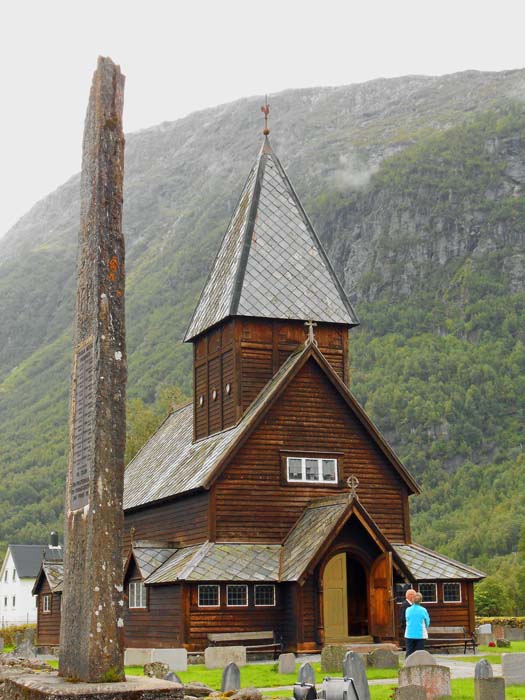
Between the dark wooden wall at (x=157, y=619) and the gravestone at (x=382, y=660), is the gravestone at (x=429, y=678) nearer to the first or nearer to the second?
the gravestone at (x=382, y=660)

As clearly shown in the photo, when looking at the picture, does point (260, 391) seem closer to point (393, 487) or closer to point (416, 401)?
point (393, 487)

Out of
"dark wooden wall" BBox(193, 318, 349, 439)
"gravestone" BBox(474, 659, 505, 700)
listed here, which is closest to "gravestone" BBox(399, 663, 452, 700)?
"gravestone" BBox(474, 659, 505, 700)

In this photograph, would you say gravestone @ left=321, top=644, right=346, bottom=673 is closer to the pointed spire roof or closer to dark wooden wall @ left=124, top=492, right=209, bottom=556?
dark wooden wall @ left=124, top=492, right=209, bottom=556

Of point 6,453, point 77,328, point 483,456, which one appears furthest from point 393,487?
point 6,453

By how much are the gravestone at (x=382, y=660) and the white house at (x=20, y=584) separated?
65963 millimetres

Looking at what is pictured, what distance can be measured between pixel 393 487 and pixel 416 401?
101219 mm

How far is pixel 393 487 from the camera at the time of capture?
127 ft

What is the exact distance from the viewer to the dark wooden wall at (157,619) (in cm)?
3394

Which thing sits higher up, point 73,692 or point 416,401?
point 416,401

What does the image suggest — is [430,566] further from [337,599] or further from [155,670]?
[155,670]

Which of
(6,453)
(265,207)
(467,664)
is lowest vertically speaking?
(467,664)

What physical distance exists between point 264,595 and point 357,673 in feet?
53.5

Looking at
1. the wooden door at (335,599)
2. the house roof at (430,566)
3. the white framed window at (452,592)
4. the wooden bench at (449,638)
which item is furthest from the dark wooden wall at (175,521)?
the white framed window at (452,592)

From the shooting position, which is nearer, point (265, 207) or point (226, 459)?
point (226, 459)
